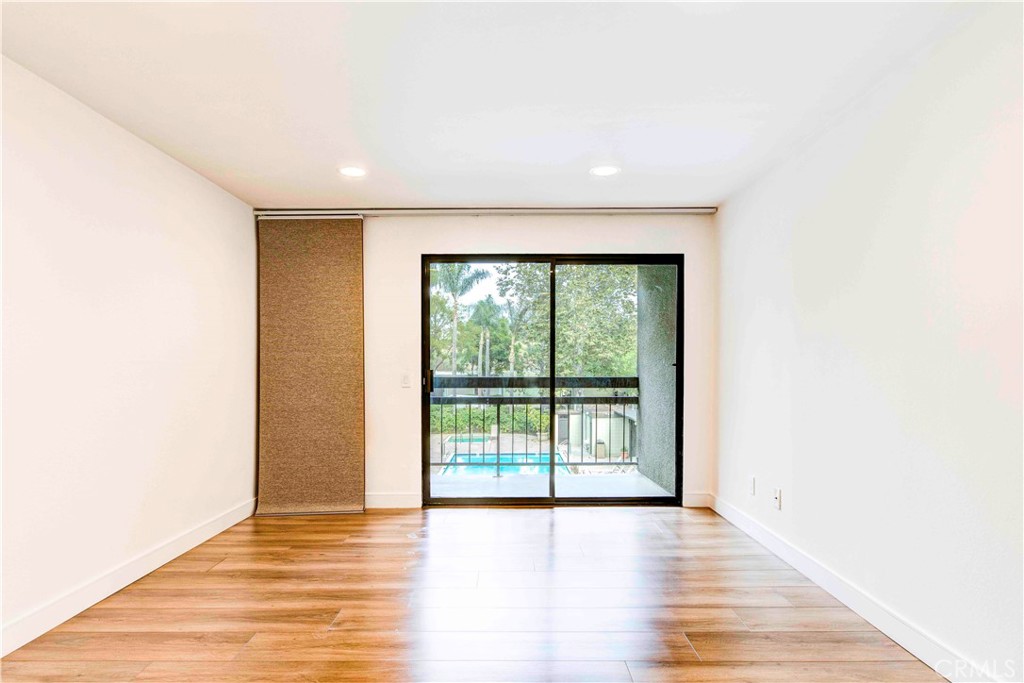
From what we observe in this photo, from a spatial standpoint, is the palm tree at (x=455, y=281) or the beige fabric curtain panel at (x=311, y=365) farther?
the palm tree at (x=455, y=281)

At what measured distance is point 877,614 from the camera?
7.33ft

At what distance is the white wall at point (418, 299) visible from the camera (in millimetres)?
4137

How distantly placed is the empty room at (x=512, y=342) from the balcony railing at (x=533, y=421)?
0.03 metres

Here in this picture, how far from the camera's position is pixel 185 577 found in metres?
2.80

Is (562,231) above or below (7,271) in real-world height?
above

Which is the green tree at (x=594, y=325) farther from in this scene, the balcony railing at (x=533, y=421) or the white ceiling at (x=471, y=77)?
the white ceiling at (x=471, y=77)

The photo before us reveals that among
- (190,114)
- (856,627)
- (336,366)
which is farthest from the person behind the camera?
(336,366)

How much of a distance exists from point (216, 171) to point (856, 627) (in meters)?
4.21

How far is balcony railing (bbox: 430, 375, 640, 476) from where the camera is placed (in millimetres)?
4203

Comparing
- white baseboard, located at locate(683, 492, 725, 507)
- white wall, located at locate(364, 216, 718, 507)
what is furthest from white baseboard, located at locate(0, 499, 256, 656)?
white baseboard, located at locate(683, 492, 725, 507)

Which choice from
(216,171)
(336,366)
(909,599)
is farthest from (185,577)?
(909,599)

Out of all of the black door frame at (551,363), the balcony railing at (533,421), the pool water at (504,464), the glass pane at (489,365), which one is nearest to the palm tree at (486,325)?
the glass pane at (489,365)

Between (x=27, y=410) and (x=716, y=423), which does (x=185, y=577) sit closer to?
(x=27, y=410)

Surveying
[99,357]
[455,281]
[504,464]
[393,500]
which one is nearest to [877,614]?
[504,464]
